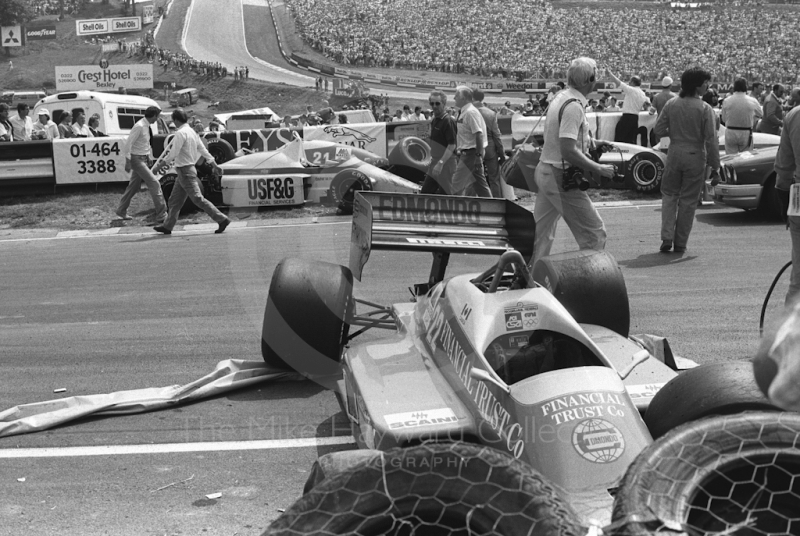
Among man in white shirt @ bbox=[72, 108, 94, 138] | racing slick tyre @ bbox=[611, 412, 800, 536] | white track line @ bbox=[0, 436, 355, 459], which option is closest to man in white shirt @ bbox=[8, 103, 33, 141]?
man in white shirt @ bbox=[72, 108, 94, 138]

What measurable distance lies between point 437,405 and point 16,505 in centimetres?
204

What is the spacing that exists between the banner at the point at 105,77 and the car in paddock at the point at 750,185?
45214mm

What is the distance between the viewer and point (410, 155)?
15867 mm

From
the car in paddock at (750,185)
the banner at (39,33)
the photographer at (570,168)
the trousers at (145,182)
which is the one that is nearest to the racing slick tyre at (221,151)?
the trousers at (145,182)

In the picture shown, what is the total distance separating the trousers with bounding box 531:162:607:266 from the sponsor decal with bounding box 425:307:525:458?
2623 mm

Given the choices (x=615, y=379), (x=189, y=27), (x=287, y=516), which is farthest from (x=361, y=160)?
(x=189, y=27)

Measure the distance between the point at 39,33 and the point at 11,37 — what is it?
751 centimetres

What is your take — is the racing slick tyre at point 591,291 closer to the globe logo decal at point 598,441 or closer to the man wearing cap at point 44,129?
the globe logo decal at point 598,441

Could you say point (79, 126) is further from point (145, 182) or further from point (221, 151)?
point (145, 182)

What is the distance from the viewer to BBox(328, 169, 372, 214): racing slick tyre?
14.5m

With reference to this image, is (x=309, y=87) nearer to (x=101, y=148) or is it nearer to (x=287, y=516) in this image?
(x=101, y=148)

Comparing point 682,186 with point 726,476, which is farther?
point 682,186

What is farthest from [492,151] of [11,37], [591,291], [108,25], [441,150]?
[108,25]

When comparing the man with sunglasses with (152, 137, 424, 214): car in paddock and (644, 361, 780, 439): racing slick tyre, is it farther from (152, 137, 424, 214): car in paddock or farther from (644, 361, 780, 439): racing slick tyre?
(644, 361, 780, 439): racing slick tyre
